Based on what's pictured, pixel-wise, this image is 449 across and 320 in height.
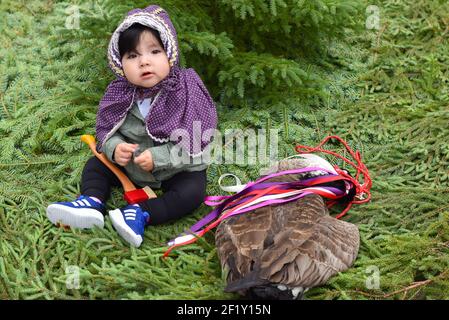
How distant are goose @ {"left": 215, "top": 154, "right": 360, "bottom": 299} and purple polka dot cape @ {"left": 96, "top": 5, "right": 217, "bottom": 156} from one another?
1.94 feet

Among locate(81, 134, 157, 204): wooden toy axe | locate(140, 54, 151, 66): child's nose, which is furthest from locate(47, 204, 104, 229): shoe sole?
locate(140, 54, 151, 66): child's nose

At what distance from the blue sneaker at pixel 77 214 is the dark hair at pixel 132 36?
2.93 feet

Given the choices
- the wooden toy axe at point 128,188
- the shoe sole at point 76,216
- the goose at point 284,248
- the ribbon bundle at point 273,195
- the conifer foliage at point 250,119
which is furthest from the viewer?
the wooden toy axe at point 128,188

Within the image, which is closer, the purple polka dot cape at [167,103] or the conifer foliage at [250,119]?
the conifer foliage at [250,119]

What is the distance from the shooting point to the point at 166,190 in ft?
11.5

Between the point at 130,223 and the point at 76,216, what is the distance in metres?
0.32

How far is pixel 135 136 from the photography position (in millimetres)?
3443

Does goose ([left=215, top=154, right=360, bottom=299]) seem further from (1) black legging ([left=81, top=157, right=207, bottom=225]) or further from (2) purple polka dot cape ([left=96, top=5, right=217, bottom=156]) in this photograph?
(2) purple polka dot cape ([left=96, top=5, right=217, bottom=156])

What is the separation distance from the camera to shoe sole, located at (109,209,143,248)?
311cm

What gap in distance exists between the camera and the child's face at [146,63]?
3.21 meters

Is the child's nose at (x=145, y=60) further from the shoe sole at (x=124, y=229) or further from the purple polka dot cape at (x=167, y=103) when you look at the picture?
the shoe sole at (x=124, y=229)

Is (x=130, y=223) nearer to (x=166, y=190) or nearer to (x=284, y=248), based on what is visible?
(x=166, y=190)

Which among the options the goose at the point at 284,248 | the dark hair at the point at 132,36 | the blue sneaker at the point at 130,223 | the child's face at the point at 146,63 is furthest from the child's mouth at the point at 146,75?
the goose at the point at 284,248

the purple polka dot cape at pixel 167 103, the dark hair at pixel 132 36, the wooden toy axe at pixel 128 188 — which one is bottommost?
the wooden toy axe at pixel 128 188
